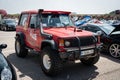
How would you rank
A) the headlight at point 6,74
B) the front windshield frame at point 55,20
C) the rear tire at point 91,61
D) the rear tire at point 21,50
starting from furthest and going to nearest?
1. the rear tire at point 21,50
2. the front windshield frame at point 55,20
3. the rear tire at point 91,61
4. the headlight at point 6,74

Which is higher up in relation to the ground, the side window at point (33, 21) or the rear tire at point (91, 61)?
the side window at point (33, 21)

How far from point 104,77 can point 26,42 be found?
357cm

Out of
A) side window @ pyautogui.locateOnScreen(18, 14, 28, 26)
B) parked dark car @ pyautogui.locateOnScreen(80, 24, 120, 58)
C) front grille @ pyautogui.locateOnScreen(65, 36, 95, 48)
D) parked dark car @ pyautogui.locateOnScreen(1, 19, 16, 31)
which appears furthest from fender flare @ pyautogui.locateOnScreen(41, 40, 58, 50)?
parked dark car @ pyautogui.locateOnScreen(1, 19, 16, 31)

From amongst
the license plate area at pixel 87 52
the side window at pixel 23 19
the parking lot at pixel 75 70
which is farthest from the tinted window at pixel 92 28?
the license plate area at pixel 87 52

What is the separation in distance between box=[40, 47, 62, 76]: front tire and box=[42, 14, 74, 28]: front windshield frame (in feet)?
4.06

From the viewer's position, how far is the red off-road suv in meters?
5.79

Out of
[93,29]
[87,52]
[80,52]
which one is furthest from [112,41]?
[80,52]

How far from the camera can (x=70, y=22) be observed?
7.69m

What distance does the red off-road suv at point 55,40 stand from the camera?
579 cm

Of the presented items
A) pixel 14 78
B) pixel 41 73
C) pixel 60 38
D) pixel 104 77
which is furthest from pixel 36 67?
pixel 14 78

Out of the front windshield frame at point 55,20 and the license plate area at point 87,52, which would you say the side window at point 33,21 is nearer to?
the front windshield frame at point 55,20

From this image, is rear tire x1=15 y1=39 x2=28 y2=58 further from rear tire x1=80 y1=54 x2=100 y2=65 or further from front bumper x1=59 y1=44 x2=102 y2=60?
front bumper x1=59 y1=44 x2=102 y2=60

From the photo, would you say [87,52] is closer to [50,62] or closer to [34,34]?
[50,62]

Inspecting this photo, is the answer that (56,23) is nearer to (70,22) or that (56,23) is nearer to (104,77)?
(70,22)
